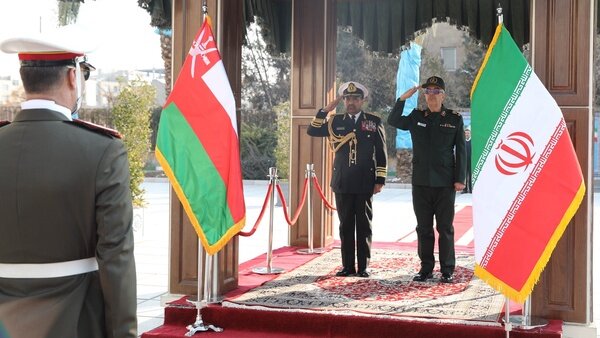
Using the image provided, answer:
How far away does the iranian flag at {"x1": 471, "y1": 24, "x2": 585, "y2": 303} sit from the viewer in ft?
13.6

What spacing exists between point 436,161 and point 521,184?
5.65ft

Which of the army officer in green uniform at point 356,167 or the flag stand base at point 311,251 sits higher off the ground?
the army officer in green uniform at point 356,167

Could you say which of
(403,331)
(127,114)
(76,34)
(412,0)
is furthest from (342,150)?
(127,114)

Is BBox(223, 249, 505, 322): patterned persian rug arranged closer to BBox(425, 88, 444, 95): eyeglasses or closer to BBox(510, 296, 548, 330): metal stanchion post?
BBox(510, 296, 548, 330): metal stanchion post

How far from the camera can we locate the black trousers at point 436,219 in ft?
19.5

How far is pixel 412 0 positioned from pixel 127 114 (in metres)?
4.82

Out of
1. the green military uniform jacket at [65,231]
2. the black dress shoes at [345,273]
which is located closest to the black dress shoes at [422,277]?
the black dress shoes at [345,273]

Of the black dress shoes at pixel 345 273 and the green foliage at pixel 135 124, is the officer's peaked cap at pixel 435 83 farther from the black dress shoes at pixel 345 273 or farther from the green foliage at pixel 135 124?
the green foliage at pixel 135 124

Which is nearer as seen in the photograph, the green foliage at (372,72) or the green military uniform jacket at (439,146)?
the green military uniform jacket at (439,146)

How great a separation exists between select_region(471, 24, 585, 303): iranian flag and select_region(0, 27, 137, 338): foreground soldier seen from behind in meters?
2.67

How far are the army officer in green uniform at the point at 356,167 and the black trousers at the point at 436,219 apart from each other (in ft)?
1.31

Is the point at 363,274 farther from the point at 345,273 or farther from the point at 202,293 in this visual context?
the point at 202,293

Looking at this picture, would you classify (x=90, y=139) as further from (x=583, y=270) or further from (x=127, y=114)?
(x=127, y=114)

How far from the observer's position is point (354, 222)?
6281 millimetres
